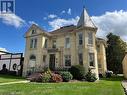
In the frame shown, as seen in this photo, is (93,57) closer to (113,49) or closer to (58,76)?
(58,76)

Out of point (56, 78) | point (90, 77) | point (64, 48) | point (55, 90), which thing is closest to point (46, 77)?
point (56, 78)

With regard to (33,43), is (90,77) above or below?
below

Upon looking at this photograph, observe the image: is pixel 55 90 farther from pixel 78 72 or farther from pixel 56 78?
pixel 78 72

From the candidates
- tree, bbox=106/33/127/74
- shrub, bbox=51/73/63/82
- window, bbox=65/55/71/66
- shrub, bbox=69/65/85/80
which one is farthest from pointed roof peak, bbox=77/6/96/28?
tree, bbox=106/33/127/74

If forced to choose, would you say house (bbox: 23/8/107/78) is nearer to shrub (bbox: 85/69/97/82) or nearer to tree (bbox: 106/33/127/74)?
shrub (bbox: 85/69/97/82)

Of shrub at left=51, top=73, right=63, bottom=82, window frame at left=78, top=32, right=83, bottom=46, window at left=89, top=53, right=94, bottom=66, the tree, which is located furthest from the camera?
the tree

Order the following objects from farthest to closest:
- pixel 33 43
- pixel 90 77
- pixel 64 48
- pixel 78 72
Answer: pixel 33 43 < pixel 64 48 < pixel 78 72 < pixel 90 77

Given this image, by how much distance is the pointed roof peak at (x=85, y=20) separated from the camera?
30.6 metres

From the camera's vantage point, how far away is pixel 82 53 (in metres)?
29.5

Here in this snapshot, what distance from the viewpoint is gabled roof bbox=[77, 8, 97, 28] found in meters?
30.6

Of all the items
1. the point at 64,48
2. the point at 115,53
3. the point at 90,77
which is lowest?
the point at 90,77

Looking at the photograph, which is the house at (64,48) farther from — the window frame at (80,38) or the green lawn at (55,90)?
the green lawn at (55,90)

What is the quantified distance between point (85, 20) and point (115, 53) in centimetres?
2458

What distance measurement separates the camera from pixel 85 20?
31172 millimetres
